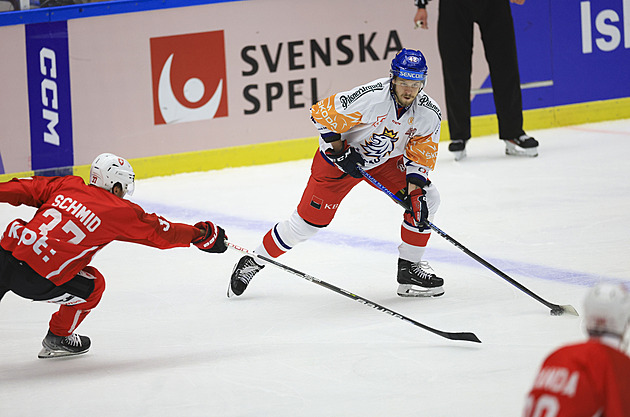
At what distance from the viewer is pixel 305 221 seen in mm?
3670

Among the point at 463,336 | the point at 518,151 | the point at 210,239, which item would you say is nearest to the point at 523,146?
the point at 518,151

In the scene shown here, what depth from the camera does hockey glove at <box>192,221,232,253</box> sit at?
10.1ft

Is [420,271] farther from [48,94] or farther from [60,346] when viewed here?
[48,94]

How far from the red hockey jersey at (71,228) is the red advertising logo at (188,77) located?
3388 millimetres

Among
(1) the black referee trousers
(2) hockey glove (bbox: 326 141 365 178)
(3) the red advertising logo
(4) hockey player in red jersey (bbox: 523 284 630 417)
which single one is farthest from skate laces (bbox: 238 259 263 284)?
(1) the black referee trousers

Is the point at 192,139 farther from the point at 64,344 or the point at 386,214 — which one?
the point at 64,344

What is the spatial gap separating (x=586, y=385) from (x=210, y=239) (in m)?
1.86

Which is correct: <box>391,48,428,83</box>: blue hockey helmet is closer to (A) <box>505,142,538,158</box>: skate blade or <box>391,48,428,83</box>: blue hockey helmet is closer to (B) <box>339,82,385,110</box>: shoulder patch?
(B) <box>339,82,385,110</box>: shoulder patch

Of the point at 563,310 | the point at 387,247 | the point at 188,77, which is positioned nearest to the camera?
the point at 563,310

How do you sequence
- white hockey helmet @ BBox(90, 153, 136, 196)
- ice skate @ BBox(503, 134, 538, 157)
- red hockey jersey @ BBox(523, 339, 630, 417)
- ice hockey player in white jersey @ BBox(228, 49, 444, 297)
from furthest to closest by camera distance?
ice skate @ BBox(503, 134, 538, 157) → ice hockey player in white jersey @ BBox(228, 49, 444, 297) → white hockey helmet @ BBox(90, 153, 136, 196) → red hockey jersey @ BBox(523, 339, 630, 417)

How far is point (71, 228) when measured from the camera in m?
2.81

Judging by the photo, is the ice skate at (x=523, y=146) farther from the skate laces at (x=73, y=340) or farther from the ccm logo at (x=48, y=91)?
the skate laces at (x=73, y=340)

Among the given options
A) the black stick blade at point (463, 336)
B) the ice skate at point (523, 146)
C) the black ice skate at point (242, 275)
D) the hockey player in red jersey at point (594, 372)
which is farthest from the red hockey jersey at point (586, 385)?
the ice skate at point (523, 146)

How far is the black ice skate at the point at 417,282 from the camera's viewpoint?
358 centimetres
